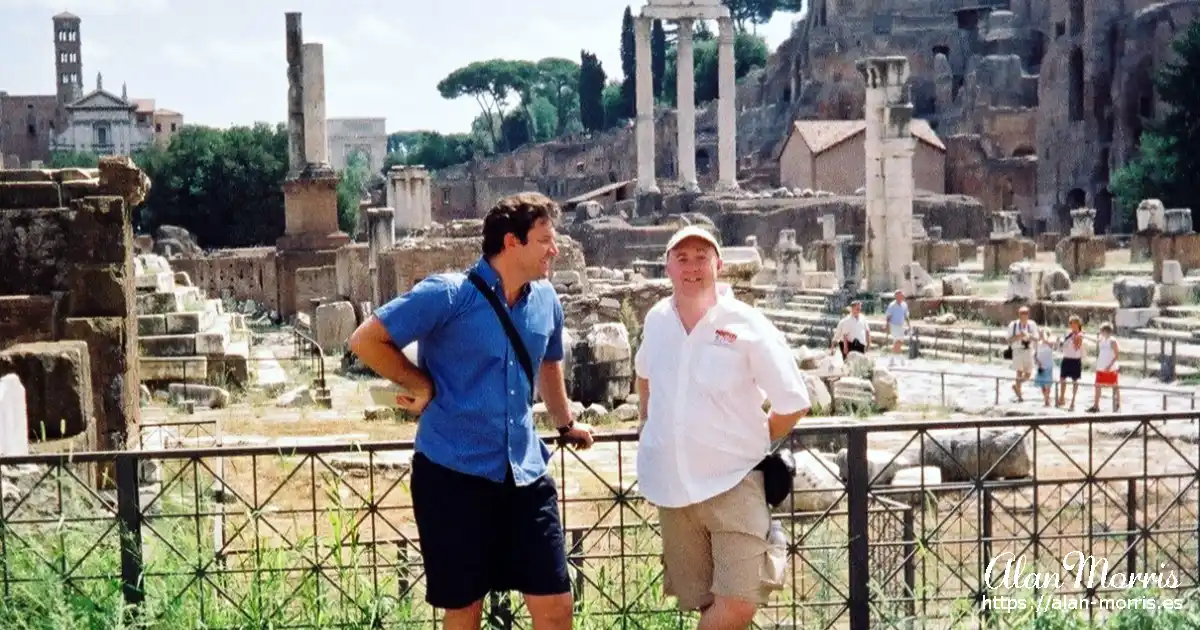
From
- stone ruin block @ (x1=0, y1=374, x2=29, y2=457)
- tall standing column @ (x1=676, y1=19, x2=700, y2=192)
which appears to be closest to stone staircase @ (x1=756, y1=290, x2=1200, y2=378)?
stone ruin block @ (x1=0, y1=374, x2=29, y2=457)

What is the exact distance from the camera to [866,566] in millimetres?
4988

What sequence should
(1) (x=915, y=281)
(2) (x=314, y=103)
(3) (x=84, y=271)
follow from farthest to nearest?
(2) (x=314, y=103) → (1) (x=915, y=281) → (3) (x=84, y=271)

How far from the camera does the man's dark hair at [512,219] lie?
13.8 ft

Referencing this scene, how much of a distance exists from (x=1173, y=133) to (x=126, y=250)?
108ft

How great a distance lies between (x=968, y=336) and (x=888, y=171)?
7.01 meters

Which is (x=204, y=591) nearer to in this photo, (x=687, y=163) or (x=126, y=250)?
(x=126, y=250)

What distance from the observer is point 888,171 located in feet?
90.8

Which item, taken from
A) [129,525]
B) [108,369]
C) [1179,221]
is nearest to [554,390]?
[129,525]

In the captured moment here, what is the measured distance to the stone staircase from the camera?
18.0 meters

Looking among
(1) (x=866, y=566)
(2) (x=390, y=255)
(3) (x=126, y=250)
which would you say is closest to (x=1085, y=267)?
(2) (x=390, y=255)

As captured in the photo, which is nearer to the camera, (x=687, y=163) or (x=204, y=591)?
(x=204, y=591)

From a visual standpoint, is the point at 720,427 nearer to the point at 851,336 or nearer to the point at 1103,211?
the point at 851,336

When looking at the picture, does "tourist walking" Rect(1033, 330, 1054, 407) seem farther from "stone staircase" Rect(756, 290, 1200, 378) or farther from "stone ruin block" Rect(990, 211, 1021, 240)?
"stone ruin block" Rect(990, 211, 1021, 240)

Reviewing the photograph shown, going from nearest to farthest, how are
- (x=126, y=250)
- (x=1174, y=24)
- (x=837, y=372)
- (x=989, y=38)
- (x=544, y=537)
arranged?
(x=544, y=537), (x=126, y=250), (x=837, y=372), (x=1174, y=24), (x=989, y=38)
